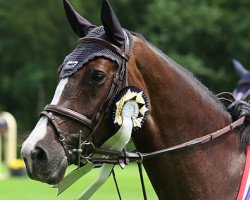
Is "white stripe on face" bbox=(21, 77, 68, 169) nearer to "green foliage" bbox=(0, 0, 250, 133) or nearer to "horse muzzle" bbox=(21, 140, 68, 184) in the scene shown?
→ "horse muzzle" bbox=(21, 140, 68, 184)

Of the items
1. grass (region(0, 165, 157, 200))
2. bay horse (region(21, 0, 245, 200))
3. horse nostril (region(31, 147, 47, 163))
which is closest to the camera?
horse nostril (region(31, 147, 47, 163))

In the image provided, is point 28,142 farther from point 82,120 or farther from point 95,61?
point 95,61

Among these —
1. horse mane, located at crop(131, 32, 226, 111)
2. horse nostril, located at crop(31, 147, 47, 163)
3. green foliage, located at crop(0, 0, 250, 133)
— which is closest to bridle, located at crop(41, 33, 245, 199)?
horse nostril, located at crop(31, 147, 47, 163)

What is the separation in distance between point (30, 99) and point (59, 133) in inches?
1742

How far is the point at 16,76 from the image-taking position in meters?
47.8

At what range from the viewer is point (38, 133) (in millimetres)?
4371

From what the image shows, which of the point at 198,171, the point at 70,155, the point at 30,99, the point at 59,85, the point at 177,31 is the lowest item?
the point at 30,99

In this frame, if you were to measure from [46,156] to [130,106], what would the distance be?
63 cm

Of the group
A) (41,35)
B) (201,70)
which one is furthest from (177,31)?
(41,35)

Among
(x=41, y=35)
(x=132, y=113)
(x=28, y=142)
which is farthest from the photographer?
(x=41, y=35)

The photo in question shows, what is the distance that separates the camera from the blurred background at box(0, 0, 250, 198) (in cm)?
4288

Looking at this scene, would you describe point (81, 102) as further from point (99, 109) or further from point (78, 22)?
point (78, 22)

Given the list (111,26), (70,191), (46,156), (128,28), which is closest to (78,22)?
(111,26)

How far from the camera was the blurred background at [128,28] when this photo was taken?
42.9 meters
